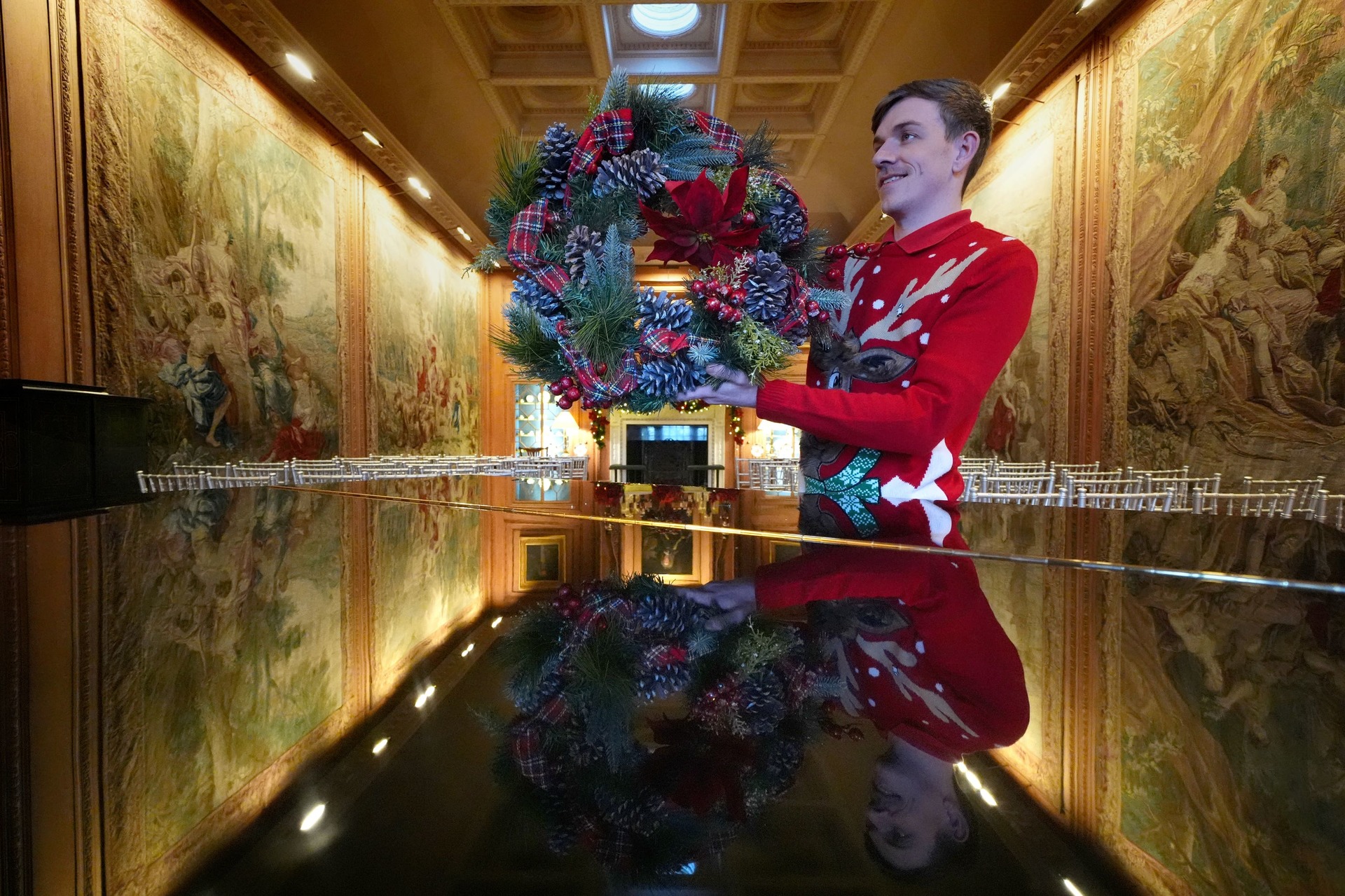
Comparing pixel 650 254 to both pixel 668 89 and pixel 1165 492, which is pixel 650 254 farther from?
pixel 1165 492

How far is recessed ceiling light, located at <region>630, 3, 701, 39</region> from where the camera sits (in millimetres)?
8508

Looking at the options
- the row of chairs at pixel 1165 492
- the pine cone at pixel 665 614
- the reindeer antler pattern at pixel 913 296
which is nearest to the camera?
the pine cone at pixel 665 614

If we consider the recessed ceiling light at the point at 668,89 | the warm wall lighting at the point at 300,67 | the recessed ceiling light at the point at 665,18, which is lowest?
the recessed ceiling light at the point at 668,89

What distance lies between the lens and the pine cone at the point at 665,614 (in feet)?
1.93

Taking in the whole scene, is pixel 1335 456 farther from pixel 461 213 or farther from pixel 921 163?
pixel 461 213

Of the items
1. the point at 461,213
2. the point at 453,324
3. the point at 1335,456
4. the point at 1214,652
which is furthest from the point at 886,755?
the point at 453,324

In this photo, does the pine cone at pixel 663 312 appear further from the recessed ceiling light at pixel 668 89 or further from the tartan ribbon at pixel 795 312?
the recessed ceiling light at pixel 668 89

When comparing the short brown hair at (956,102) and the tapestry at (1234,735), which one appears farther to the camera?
the short brown hair at (956,102)

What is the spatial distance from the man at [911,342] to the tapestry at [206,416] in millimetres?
908

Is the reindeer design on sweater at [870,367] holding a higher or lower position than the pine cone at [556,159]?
lower

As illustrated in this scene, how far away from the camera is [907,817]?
29 centimetres

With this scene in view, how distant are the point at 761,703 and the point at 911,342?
57.1 inches

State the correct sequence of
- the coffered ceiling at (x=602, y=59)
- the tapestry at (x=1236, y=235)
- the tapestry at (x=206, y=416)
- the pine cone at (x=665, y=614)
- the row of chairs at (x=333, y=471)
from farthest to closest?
the coffered ceiling at (x=602, y=59)
the row of chairs at (x=333, y=471)
the tapestry at (x=1236, y=235)
the pine cone at (x=665, y=614)
the tapestry at (x=206, y=416)

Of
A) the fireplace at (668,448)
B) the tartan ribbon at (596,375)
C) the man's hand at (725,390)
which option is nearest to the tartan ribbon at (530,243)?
the tartan ribbon at (596,375)
